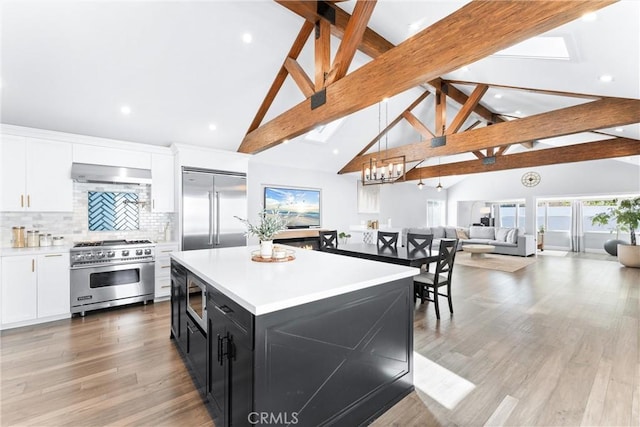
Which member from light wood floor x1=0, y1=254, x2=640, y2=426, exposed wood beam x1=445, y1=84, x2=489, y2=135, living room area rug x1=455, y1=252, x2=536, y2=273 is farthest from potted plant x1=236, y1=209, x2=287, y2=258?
living room area rug x1=455, y1=252, x2=536, y2=273

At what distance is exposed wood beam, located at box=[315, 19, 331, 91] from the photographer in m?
3.39

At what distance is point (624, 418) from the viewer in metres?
1.82

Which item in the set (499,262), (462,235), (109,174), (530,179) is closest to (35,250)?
(109,174)

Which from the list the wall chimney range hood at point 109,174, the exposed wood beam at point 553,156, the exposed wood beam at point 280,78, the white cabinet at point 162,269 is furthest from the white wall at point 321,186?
the exposed wood beam at point 553,156

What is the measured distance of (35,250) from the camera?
3482 mm

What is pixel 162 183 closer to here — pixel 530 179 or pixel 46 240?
pixel 46 240

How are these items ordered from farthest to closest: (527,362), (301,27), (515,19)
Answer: (301,27) < (527,362) < (515,19)

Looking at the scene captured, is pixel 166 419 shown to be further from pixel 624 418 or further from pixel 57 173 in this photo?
pixel 57 173

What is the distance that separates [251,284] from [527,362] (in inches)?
102

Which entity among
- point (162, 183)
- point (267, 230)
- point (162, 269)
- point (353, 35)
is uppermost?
point (353, 35)

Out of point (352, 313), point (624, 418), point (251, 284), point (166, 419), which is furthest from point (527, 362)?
point (166, 419)

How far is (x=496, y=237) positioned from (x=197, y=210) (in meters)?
9.29

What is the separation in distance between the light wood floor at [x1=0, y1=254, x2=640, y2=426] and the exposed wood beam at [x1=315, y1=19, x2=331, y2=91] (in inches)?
125

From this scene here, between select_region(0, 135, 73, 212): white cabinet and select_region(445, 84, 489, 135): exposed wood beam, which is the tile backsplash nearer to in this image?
select_region(0, 135, 73, 212): white cabinet
